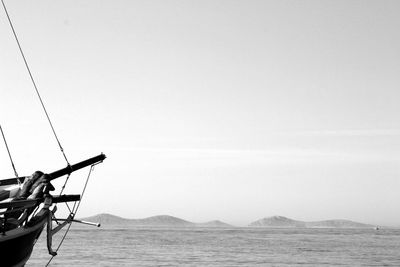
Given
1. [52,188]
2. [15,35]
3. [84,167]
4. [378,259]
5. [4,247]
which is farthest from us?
[378,259]

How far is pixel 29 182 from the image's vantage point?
1716 cm

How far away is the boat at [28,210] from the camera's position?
1393 cm

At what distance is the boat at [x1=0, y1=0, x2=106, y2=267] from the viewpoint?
45.7 feet

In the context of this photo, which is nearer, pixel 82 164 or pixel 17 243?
pixel 17 243

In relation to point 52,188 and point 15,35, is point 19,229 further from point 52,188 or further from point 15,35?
point 15,35

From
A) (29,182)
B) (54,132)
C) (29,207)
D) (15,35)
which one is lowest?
(29,207)

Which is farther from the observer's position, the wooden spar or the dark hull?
the wooden spar

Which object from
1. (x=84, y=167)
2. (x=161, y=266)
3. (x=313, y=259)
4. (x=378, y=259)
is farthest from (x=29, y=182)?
(x=378, y=259)

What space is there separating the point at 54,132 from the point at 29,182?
2.25 metres

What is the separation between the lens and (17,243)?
1440cm

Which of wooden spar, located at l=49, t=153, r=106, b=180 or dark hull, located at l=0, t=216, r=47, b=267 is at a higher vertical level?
wooden spar, located at l=49, t=153, r=106, b=180

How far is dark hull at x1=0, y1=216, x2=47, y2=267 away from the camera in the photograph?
537 inches

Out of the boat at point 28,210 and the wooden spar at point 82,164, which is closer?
the boat at point 28,210

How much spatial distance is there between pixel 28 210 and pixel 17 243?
1.47 metres
